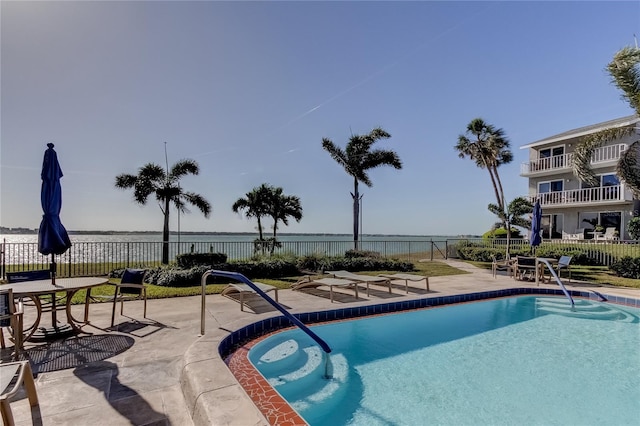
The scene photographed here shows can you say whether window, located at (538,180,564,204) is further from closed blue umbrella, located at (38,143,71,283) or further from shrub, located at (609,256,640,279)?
closed blue umbrella, located at (38,143,71,283)

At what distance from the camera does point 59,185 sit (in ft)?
16.1

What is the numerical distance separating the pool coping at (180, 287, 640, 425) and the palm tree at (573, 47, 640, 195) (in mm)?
11098

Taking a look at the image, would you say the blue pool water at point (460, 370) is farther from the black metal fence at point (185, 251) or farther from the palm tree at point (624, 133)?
the black metal fence at point (185, 251)

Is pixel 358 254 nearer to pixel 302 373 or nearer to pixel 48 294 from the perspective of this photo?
pixel 302 373

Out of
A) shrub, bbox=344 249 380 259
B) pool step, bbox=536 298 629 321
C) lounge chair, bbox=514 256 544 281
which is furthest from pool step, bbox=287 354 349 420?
shrub, bbox=344 249 380 259

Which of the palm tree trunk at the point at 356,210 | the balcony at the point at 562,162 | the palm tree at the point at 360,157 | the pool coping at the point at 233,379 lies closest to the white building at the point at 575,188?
the balcony at the point at 562,162

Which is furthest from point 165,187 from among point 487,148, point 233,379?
point 487,148

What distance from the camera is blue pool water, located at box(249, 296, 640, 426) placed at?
3580 millimetres

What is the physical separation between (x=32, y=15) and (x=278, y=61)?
6.48 metres

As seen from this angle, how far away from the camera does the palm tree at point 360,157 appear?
1705cm

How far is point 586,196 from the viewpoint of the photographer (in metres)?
19.0

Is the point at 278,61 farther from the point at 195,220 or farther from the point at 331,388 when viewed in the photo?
the point at 331,388

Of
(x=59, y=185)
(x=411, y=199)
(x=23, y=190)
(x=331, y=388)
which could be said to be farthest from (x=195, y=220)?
(x=411, y=199)

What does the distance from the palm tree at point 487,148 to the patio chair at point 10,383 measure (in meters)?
25.4
